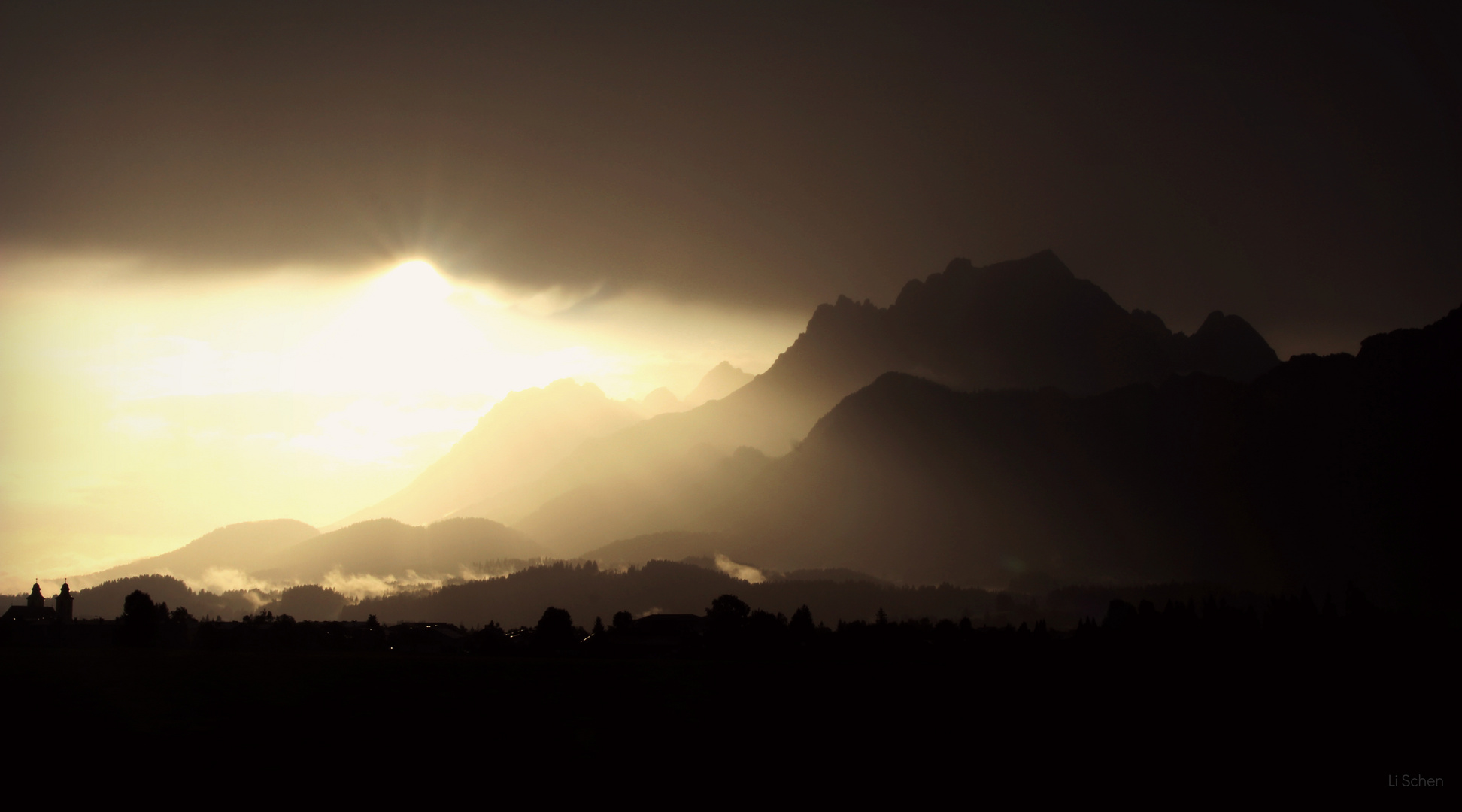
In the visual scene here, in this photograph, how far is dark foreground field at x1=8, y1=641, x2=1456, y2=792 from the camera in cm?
8750

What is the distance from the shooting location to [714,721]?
110 metres

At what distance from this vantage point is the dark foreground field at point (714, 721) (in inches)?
3445

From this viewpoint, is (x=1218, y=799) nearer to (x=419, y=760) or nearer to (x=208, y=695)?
(x=419, y=760)

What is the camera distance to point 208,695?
364ft

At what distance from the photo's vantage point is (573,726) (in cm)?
10044

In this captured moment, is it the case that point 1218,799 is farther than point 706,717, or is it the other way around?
point 706,717

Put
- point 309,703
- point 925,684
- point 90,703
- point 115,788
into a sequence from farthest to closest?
point 925,684
point 309,703
point 90,703
point 115,788

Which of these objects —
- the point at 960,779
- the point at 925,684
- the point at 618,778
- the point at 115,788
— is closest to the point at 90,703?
the point at 115,788

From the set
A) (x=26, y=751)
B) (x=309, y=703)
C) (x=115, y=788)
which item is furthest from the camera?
(x=309, y=703)

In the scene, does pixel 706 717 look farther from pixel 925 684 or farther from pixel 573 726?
pixel 925 684

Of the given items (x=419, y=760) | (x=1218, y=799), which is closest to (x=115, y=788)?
(x=419, y=760)

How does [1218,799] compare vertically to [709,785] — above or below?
below

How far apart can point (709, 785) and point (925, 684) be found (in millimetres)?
96498

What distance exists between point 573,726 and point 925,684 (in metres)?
83.8
